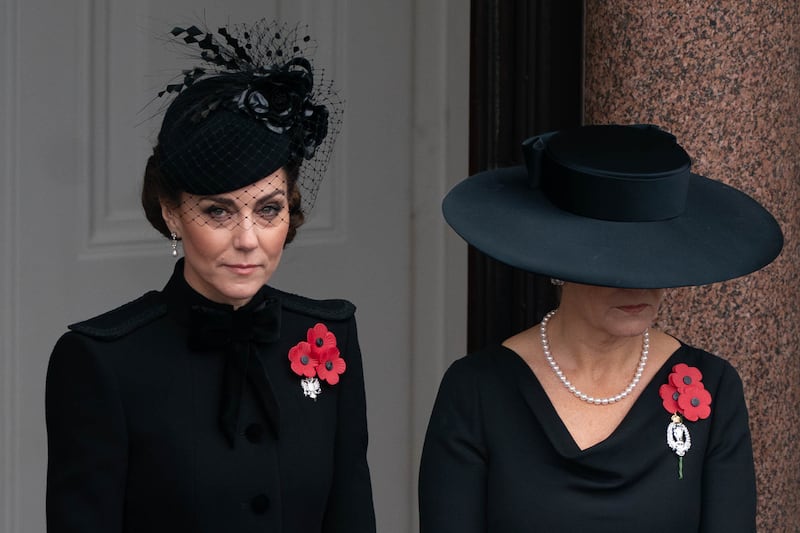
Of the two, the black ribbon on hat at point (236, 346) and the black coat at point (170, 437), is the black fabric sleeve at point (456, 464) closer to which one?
the black coat at point (170, 437)

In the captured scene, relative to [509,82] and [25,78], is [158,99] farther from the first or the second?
[509,82]

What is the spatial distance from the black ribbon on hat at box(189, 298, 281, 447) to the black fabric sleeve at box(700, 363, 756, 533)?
67 centimetres

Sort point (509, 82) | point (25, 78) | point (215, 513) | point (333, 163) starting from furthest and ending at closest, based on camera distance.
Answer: point (333, 163) < point (509, 82) < point (25, 78) < point (215, 513)

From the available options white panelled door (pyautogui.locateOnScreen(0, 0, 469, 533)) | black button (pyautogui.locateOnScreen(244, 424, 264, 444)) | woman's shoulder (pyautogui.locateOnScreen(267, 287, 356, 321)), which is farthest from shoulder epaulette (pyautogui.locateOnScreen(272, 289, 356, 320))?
white panelled door (pyautogui.locateOnScreen(0, 0, 469, 533))

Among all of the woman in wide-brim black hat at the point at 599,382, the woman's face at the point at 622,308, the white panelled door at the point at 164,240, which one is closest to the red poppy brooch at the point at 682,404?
the woman in wide-brim black hat at the point at 599,382

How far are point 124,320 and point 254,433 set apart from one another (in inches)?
9.6

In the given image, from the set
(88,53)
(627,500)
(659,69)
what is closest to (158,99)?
(88,53)

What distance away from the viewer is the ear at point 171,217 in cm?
198

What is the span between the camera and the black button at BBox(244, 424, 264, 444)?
2018 millimetres

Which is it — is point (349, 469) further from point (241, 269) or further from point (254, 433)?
point (241, 269)

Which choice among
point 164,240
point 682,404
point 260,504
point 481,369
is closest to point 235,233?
point 260,504

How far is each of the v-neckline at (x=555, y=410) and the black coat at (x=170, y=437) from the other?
30cm

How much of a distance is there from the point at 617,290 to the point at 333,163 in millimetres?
1223

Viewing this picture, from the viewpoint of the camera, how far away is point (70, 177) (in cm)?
262
